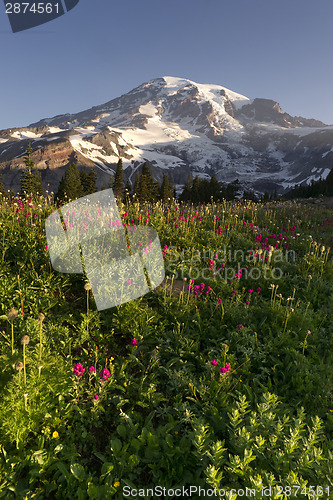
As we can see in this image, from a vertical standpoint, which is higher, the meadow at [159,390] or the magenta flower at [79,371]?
the magenta flower at [79,371]

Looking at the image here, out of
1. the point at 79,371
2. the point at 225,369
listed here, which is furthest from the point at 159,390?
the point at 79,371

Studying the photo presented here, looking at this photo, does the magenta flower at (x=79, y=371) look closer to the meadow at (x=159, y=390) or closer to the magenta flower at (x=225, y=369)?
the meadow at (x=159, y=390)

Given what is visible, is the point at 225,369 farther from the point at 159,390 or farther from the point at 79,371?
the point at 79,371

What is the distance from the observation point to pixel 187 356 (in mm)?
3727

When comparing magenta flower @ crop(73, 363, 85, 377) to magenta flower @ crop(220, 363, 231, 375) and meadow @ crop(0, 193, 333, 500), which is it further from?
magenta flower @ crop(220, 363, 231, 375)

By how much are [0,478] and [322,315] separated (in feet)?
17.1

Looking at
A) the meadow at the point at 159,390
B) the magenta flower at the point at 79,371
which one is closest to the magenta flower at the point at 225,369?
the meadow at the point at 159,390

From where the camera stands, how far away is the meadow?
2.29 m

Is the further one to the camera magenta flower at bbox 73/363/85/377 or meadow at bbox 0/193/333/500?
→ magenta flower at bbox 73/363/85/377

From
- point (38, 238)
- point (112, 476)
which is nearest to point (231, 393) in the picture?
point (112, 476)

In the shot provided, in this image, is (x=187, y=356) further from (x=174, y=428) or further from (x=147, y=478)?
(x=147, y=478)

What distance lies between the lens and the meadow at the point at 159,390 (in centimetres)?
229

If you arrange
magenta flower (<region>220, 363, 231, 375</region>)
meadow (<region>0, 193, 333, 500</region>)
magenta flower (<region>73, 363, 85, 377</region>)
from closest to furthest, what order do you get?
meadow (<region>0, 193, 333, 500</region>)
magenta flower (<region>73, 363, 85, 377</region>)
magenta flower (<region>220, 363, 231, 375</region>)

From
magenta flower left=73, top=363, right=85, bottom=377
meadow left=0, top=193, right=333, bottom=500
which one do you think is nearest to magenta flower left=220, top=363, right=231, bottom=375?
meadow left=0, top=193, right=333, bottom=500
